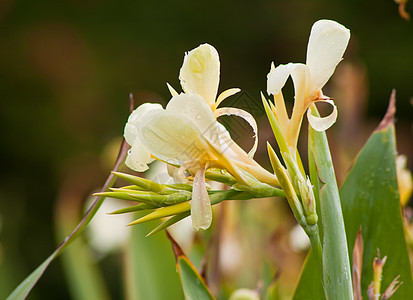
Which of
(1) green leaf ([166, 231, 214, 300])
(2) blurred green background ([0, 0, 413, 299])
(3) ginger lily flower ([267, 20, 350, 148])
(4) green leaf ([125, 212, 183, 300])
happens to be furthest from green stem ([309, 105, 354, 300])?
(2) blurred green background ([0, 0, 413, 299])

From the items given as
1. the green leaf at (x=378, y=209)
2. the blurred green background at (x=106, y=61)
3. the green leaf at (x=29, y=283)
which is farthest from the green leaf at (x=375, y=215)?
the blurred green background at (x=106, y=61)

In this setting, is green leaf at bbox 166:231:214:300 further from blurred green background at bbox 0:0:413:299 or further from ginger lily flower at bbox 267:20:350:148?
blurred green background at bbox 0:0:413:299

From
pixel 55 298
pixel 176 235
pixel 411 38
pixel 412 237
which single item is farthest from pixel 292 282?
pixel 411 38

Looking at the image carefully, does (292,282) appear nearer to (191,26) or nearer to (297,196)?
(297,196)

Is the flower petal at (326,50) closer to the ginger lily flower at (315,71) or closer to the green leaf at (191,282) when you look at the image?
the ginger lily flower at (315,71)

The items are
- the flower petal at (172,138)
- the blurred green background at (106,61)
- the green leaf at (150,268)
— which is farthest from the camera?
the blurred green background at (106,61)

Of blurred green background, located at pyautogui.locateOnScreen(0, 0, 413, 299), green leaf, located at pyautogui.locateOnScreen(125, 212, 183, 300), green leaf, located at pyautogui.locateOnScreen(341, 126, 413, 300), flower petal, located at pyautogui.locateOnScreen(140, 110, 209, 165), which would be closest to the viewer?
flower petal, located at pyautogui.locateOnScreen(140, 110, 209, 165)

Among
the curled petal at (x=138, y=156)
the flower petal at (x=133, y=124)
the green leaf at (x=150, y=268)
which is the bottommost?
the green leaf at (x=150, y=268)

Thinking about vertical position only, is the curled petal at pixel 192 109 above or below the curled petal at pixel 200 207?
above
